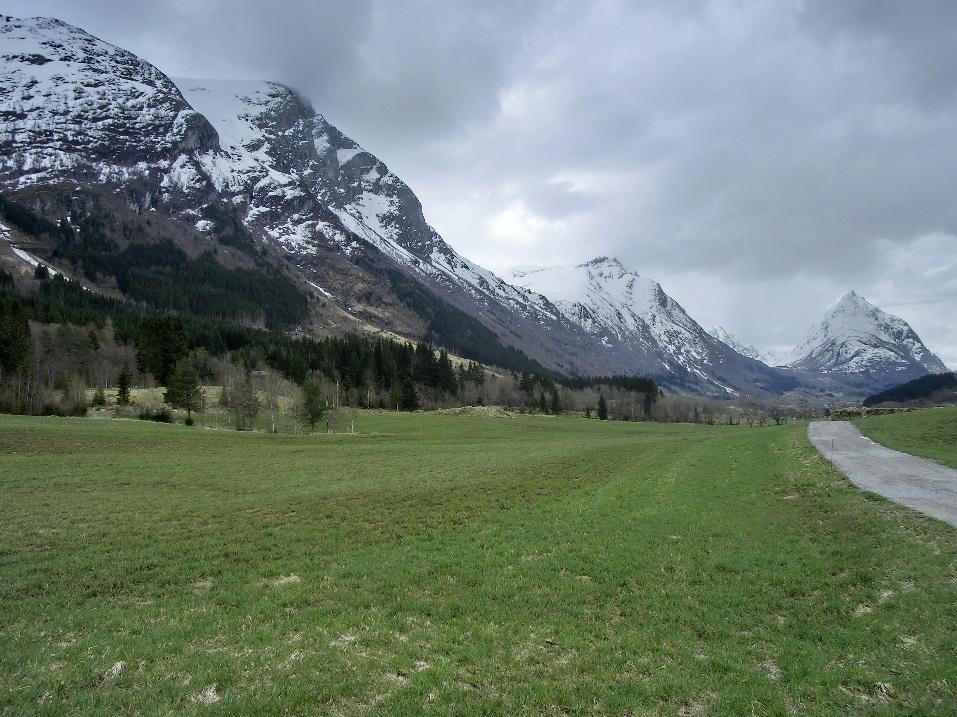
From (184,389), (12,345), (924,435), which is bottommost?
(924,435)

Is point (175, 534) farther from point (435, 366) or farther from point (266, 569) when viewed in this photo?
point (435, 366)

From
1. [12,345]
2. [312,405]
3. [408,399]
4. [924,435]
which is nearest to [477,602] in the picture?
[924,435]

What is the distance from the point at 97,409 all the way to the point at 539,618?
10419 centimetres

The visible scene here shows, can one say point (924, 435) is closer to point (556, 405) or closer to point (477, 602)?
point (477, 602)

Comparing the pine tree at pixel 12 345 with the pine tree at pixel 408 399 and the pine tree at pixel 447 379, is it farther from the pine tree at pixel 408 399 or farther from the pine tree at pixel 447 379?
the pine tree at pixel 447 379

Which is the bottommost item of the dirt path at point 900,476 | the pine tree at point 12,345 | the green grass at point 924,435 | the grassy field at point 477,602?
the grassy field at point 477,602

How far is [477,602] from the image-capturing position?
1420cm

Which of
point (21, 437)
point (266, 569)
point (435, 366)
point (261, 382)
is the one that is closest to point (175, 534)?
point (266, 569)

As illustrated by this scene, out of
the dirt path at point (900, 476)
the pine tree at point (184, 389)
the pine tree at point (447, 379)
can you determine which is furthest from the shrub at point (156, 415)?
the dirt path at point (900, 476)

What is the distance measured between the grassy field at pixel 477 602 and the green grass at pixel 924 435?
19.1 metres

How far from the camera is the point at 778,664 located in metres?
10.8

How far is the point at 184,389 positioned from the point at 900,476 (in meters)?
103

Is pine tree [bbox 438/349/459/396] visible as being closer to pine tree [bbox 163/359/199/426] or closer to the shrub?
pine tree [bbox 163/359/199/426]

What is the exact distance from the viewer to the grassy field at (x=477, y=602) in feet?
31.7
